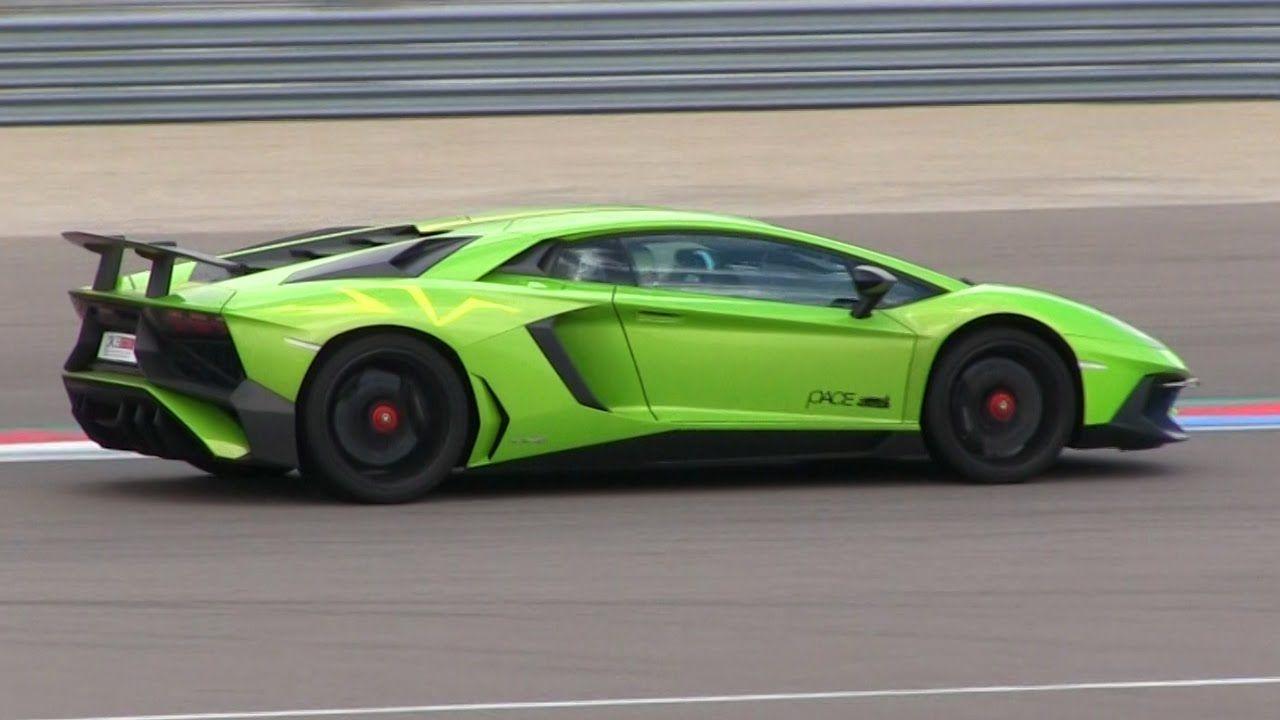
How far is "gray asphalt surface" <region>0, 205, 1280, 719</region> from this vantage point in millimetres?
5766

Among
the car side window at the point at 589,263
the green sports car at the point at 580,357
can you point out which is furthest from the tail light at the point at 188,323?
the car side window at the point at 589,263

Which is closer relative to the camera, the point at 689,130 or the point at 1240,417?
the point at 1240,417

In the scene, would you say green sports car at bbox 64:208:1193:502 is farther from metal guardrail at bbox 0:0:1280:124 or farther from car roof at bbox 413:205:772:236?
metal guardrail at bbox 0:0:1280:124

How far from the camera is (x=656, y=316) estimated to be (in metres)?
8.27

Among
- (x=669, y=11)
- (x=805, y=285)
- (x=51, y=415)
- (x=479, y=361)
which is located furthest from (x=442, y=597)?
(x=669, y=11)

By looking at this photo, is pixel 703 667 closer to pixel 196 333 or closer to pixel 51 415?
pixel 196 333

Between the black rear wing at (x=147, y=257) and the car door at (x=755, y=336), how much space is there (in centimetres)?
154

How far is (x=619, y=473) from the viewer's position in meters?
9.10

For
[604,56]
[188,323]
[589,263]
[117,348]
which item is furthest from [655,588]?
[604,56]

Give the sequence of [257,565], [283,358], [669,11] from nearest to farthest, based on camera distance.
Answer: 1. [257,565]
2. [283,358]
3. [669,11]

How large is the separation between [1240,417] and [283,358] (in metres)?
4.91

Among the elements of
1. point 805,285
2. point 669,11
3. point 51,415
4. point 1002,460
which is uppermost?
point 669,11

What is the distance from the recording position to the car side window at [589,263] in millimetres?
8328

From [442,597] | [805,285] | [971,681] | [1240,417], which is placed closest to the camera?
[971,681]
